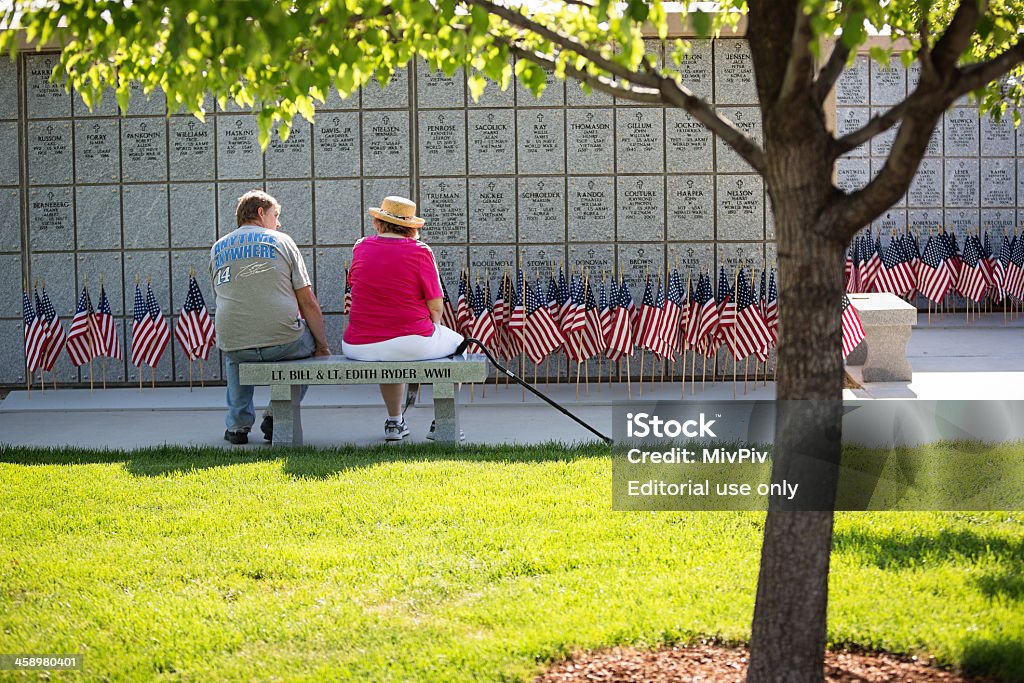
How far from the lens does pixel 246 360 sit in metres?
8.45

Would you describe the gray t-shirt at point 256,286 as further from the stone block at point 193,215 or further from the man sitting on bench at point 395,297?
the stone block at point 193,215

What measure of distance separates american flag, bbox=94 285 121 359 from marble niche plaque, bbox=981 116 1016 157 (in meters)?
13.6

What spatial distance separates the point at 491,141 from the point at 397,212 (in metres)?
3.25

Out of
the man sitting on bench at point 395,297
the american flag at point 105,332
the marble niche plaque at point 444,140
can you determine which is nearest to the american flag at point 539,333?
the marble niche plaque at point 444,140

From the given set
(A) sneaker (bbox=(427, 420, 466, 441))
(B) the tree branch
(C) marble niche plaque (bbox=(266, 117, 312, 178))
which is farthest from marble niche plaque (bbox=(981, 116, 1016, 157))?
(B) the tree branch

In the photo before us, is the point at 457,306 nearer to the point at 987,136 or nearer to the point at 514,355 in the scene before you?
the point at 514,355

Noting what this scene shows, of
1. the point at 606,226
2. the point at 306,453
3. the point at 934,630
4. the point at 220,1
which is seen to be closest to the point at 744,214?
the point at 606,226

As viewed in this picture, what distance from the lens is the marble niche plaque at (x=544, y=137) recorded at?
444 inches

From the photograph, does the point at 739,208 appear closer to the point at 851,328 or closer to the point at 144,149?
the point at 851,328

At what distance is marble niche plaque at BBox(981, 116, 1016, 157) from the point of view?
18359 millimetres

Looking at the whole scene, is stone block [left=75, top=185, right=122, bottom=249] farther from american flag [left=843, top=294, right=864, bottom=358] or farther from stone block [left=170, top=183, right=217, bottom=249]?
american flag [left=843, top=294, right=864, bottom=358]

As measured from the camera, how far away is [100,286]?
37.6 feet

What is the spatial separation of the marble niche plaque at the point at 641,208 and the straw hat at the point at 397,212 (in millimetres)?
3420

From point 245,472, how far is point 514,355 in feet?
12.3
